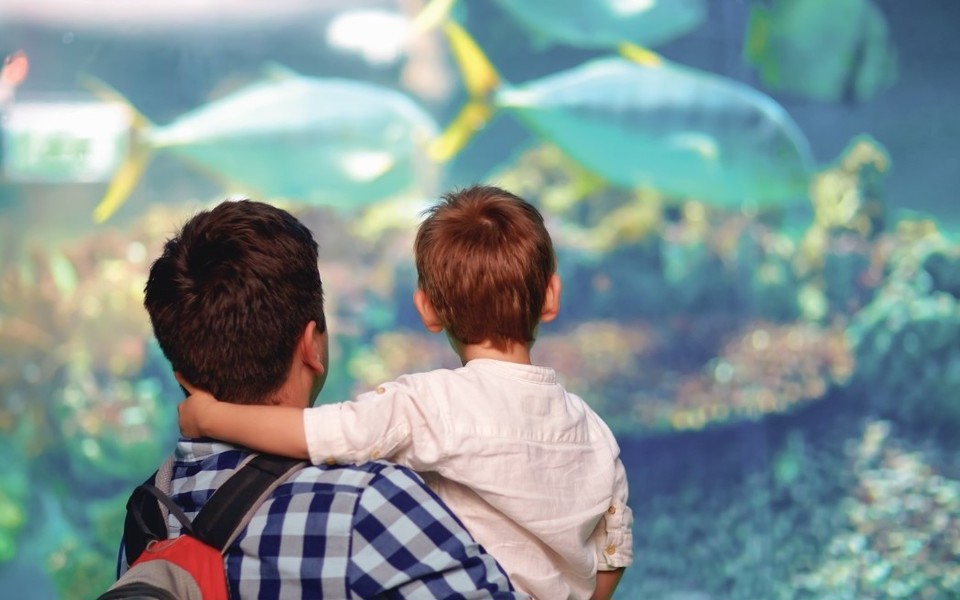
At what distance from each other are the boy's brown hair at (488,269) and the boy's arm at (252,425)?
1.04 ft

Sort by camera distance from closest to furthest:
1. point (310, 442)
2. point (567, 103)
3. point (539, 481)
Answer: point (310, 442), point (539, 481), point (567, 103)

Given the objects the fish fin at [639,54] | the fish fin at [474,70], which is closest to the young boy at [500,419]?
the fish fin at [474,70]

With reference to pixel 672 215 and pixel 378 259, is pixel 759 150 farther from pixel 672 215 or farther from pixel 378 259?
pixel 378 259

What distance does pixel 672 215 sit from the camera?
6.45m

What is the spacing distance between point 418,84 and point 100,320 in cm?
262

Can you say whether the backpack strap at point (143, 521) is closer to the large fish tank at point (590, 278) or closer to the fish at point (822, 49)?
the large fish tank at point (590, 278)

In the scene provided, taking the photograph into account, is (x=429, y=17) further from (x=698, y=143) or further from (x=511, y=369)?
(x=511, y=369)

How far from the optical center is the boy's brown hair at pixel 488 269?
137 cm

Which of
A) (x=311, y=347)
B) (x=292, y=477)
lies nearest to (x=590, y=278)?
(x=311, y=347)

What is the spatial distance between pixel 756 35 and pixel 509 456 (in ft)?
19.5

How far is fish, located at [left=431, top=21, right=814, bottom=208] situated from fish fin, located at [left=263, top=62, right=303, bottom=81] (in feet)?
3.53

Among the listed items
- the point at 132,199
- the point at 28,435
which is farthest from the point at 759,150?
the point at 28,435

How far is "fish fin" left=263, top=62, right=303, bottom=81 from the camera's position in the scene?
6.38 metres

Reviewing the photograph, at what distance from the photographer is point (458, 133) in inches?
250
